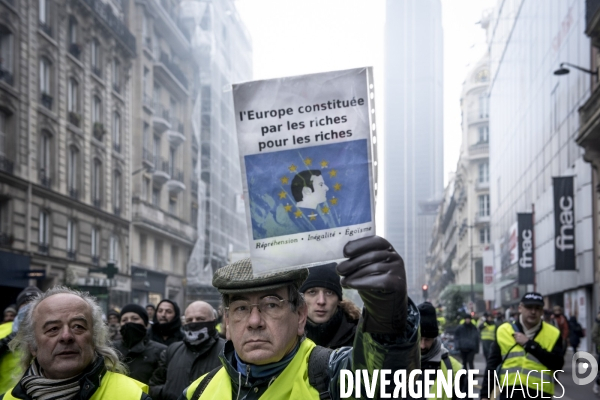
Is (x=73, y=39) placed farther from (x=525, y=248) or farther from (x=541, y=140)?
(x=525, y=248)

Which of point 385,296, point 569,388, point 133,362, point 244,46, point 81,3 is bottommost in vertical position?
point 569,388

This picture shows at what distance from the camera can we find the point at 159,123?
44094mm

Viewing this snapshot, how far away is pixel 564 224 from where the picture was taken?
96.0 ft

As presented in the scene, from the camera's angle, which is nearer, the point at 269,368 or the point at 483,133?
the point at 269,368

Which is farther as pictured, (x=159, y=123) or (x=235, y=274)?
(x=159, y=123)

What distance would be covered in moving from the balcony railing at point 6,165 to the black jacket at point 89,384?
23.1 metres

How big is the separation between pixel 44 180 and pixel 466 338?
1595cm

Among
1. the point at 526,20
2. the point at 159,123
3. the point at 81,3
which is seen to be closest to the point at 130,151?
the point at 159,123

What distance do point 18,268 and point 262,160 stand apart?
83.2 ft

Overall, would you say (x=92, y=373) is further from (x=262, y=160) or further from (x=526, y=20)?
(x=526, y=20)

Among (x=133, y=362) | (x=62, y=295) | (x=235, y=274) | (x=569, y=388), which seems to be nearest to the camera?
(x=235, y=274)

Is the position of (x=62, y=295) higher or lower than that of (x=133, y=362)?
higher

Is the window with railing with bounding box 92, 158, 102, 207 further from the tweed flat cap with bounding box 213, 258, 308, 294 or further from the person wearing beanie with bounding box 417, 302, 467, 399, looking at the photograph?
the tweed flat cap with bounding box 213, 258, 308, 294

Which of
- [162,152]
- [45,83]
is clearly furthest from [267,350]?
[162,152]
